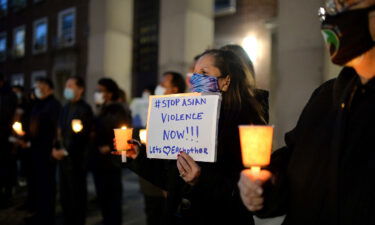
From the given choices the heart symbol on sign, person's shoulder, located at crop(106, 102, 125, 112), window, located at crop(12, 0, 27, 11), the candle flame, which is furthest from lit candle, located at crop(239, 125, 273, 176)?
window, located at crop(12, 0, 27, 11)

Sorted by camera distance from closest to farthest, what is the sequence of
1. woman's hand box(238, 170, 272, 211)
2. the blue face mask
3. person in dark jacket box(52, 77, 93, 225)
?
woman's hand box(238, 170, 272, 211), the blue face mask, person in dark jacket box(52, 77, 93, 225)

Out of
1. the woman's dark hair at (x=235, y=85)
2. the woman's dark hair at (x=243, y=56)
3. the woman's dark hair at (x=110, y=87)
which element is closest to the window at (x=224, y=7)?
the woman's dark hair at (x=110, y=87)

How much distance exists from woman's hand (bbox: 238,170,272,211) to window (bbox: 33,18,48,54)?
17547 millimetres

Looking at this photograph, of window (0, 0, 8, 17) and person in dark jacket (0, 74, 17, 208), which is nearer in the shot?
person in dark jacket (0, 74, 17, 208)

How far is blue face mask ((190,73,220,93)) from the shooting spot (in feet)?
7.09

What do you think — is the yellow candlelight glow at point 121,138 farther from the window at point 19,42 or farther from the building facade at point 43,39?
the window at point 19,42

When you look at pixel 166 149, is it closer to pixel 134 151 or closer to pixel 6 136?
pixel 134 151

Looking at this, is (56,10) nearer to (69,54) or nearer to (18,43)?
(69,54)

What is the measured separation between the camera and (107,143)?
4.54 m

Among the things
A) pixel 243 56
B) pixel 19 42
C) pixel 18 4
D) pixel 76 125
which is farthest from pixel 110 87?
pixel 18 4

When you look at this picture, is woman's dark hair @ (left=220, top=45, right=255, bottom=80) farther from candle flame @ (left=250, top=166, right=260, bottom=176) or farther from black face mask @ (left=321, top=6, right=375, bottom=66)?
candle flame @ (left=250, top=166, right=260, bottom=176)

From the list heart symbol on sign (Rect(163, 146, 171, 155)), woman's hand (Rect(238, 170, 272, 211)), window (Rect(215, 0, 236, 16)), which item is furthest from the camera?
window (Rect(215, 0, 236, 16))

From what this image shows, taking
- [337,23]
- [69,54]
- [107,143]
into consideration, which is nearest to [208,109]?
[337,23]

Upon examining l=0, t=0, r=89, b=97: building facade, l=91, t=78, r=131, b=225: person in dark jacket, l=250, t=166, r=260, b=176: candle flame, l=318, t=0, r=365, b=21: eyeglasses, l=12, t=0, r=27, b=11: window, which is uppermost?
l=12, t=0, r=27, b=11: window
